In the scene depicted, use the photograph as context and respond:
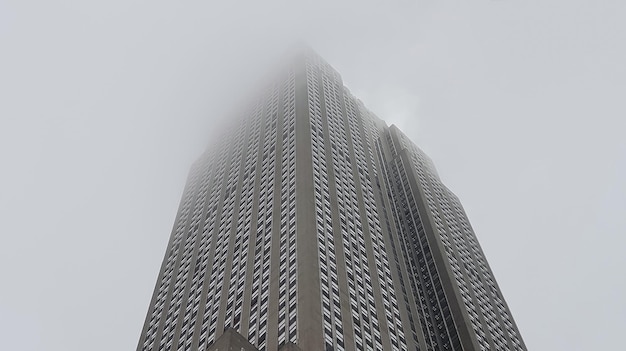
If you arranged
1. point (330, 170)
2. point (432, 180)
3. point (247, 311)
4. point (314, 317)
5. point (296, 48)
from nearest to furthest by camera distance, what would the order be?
point (314, 317) < point (247, 311) < point (330, 170) < point (432, 180) < point (296, 48)

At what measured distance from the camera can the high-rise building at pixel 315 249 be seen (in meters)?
74.8

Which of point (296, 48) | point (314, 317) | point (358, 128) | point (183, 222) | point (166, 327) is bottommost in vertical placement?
point (314, 317)

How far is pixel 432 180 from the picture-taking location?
155 meters

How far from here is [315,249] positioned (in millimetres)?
78750

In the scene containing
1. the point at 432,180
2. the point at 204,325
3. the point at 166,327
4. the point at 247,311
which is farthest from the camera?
the point at 432,180

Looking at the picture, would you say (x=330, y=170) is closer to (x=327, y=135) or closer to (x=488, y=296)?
(x=327, y=135)

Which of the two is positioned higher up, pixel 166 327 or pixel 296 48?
pixel 296 48

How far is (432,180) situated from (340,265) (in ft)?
259

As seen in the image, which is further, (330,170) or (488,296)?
(488,296)

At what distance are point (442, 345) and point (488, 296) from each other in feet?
63.8

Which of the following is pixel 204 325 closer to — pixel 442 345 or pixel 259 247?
pixel 259 247

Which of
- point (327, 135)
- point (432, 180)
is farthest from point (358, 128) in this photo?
point (432, 180)

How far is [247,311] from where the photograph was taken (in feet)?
257

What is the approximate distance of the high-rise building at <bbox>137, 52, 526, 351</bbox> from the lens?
7475 cm
